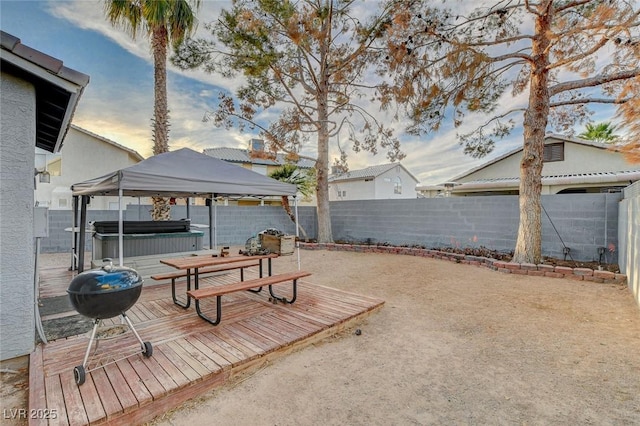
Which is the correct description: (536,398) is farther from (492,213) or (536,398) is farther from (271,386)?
(492,213)

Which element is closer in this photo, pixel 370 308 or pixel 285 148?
pixel 370 308

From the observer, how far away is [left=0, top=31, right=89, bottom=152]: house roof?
2.32 m

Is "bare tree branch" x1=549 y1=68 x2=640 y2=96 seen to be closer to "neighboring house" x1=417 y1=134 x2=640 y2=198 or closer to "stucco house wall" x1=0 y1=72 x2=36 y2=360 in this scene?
"neighboring house" x1=417 y1=134 x2=640 y2=198

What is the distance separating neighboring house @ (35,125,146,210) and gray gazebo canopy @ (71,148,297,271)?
1152 cm

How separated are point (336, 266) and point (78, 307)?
5.55m

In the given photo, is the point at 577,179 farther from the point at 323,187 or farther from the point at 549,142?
the point at 323,187

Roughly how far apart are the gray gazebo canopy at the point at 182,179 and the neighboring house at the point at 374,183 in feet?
59.2

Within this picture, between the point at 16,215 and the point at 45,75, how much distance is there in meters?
1.20

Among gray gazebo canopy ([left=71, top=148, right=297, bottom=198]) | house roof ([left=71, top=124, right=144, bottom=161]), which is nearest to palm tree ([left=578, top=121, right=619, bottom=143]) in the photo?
gray gazebo canopy ([left=71, top=148, right=297, bottom=198])

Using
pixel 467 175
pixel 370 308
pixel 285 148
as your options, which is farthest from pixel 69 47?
pixel 467 175

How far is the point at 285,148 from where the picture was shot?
10328 millimetres

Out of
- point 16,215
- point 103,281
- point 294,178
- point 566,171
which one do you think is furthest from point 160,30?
point 566,171

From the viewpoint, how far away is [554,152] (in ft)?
40.7

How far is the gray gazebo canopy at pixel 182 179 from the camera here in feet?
11.5
